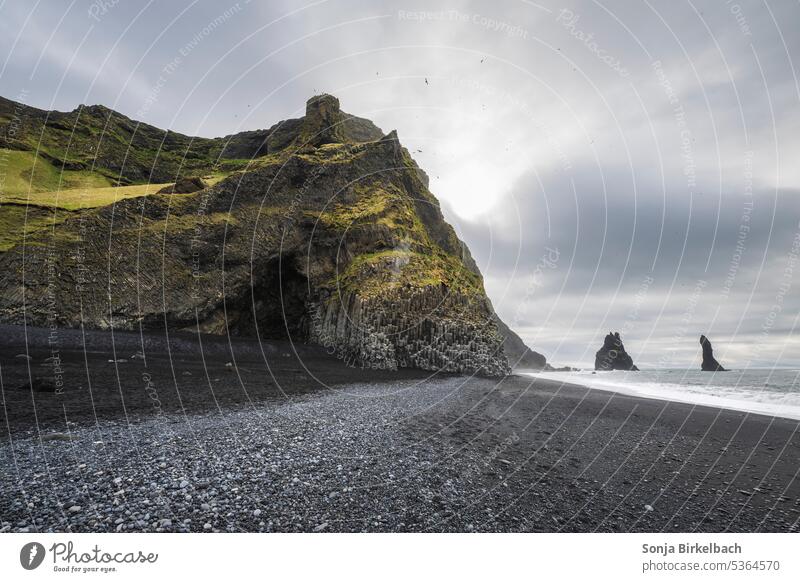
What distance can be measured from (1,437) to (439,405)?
12255 mm

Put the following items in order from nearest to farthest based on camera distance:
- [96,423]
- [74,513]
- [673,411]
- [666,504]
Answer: [74,513]
[666,504]
[96,423]
[673,411]

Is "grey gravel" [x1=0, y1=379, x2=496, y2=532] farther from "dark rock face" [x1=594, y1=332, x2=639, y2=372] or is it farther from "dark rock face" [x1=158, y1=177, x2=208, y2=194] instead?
"dark rock face" [x1=594, y1=332, x2=639, y2=372]

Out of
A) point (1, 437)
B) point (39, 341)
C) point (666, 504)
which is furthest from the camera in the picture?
point (39, 341)

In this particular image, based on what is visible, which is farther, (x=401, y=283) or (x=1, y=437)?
(x=401, y=283)

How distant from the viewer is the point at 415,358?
1187 inches

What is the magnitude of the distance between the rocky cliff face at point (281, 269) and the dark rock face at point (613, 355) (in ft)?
226

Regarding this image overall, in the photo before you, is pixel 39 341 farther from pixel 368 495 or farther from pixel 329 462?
pixel 368 495

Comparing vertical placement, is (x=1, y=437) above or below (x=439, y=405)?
above

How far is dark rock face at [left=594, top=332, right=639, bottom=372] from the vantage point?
91369mm

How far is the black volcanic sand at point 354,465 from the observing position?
4426 mm

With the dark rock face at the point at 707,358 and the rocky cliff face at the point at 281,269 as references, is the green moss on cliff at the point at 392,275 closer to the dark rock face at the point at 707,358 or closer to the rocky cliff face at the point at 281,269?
the rocky cliff face at the point at 281,269

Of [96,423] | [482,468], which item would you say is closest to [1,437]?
→ [96,423]

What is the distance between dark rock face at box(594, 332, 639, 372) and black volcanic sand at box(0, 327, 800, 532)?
288 ft

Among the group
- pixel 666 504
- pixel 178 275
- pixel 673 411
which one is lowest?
pixel 673 411
